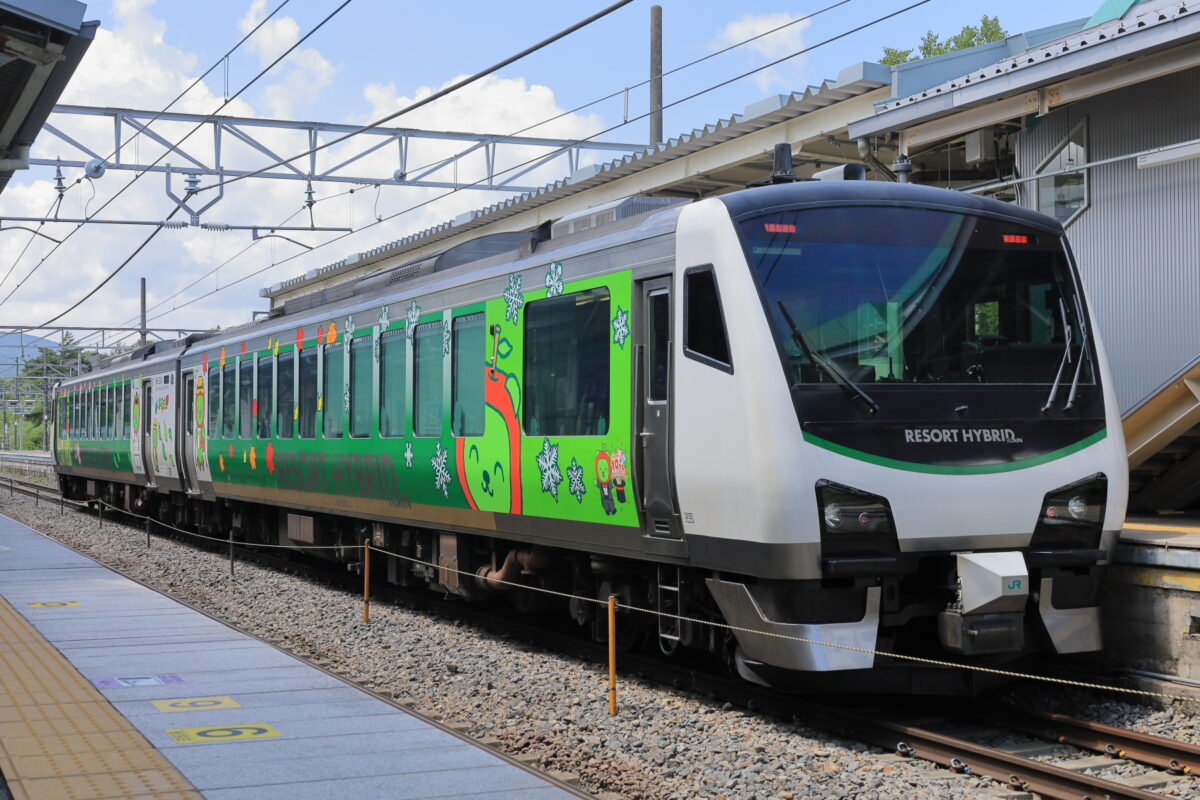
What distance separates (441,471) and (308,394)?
13.1 ft

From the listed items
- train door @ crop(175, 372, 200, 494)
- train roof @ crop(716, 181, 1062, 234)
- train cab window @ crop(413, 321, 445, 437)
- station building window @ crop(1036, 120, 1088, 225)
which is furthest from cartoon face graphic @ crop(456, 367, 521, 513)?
train door @ crop(175, 372, 200, 494)

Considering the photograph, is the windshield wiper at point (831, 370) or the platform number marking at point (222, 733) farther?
the windshield wiper at point (831, 370)

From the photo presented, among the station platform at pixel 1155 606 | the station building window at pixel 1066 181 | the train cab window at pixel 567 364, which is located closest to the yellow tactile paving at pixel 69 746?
the train cab window at pixel 567 364

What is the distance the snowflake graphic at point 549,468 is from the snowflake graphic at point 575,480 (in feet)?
0.43

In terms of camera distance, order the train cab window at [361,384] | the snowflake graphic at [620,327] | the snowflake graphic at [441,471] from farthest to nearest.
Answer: the train cab window at [361,384] → the snowflake graphic at [441,471] → the snowflake graphic at [620,327]

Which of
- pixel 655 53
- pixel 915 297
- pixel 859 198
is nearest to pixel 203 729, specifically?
pixel 915 297

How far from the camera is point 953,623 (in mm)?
7586

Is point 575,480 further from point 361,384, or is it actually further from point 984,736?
point 361,384

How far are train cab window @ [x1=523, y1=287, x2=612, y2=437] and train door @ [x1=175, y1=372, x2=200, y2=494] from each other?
11.4 meters

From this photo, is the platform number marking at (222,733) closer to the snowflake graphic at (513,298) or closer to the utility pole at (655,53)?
the snowflake graphic at (513,298)

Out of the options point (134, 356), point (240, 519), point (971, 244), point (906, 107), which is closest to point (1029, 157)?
point (906, 107)

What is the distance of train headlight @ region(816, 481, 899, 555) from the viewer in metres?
7.39

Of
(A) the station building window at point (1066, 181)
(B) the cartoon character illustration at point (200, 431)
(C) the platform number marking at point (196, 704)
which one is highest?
(A) the station building window at point (1066, 181)

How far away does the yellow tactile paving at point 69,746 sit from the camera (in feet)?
20.1
